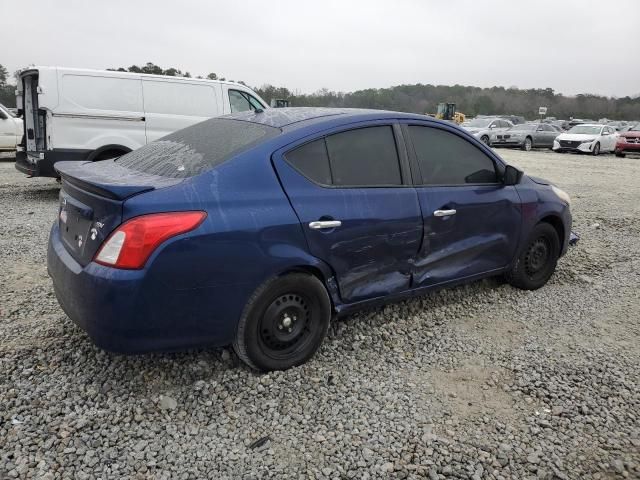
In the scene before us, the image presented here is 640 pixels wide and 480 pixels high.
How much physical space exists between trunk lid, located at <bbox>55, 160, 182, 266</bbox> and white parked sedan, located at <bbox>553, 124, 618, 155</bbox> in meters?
24.2

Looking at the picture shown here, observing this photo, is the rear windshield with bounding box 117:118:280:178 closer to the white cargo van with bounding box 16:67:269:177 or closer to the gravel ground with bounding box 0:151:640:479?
the gravel ground with bounding box 0:151:640:479

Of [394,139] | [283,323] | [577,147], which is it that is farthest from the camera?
[577,147]

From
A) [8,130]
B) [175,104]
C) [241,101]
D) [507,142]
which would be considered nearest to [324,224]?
[175,104]

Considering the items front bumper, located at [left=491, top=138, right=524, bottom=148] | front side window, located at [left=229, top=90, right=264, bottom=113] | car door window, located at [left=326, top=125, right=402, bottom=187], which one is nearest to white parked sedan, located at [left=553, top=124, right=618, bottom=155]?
front bumper, located at [left=491, top=138, right=524, bottom=148]

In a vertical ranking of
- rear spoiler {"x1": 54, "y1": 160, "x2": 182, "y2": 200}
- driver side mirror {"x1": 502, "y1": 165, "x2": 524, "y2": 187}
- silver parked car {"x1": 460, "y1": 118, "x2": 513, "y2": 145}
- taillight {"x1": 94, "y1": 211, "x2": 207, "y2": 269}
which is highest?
silver parked car {"x1": 460, "y1": 118, "x2": 513, "y2": 145}

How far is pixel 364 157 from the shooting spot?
3.33m

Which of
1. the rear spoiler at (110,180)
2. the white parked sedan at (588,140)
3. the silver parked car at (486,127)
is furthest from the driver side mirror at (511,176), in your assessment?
the white parked sedan at (588,140)

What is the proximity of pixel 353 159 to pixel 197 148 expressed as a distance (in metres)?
1.01

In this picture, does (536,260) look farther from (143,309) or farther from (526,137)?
(526,137)

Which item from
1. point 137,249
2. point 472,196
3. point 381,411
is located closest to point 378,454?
point 381,411

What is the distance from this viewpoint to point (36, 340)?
334cm

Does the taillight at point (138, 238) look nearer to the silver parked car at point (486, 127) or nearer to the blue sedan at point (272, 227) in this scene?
the blue sedan at point (272, 227)

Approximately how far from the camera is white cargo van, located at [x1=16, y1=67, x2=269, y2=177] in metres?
7.79

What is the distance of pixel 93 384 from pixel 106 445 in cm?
54
